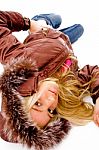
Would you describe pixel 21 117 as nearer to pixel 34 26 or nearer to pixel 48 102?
pixel 48 102

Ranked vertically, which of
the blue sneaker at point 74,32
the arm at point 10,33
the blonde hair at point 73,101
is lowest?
the blonde hair at point 73,101

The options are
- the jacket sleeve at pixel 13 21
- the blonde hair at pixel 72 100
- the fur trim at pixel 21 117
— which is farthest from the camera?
the jacket sleeve at pixel 13 21

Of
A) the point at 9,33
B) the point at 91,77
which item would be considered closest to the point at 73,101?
the point at 91,77

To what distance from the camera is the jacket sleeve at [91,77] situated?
4.17ft

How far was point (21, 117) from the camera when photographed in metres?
1.09

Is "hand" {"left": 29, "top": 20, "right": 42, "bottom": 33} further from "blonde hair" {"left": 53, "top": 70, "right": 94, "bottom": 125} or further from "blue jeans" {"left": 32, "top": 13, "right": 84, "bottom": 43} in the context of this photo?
"blonde hair" {"left": 53, "top": 70, "right": 94, "bottom": 125}

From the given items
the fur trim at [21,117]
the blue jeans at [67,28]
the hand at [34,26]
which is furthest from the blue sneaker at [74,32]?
the fur trim at [21,117]

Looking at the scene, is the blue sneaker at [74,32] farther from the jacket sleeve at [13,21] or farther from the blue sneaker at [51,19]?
the jacket sleeve at [13,21]

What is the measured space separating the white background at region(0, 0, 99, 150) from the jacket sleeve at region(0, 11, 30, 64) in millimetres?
87

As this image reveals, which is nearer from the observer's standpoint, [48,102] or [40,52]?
[48,102]

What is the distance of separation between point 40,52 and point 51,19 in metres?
0.32

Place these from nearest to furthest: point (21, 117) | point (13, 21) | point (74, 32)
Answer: point (21, 117), point (13, 21), point (74, 32)

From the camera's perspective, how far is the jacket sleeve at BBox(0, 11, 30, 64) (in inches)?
49.3

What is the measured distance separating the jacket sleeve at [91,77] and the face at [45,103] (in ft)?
0.51
